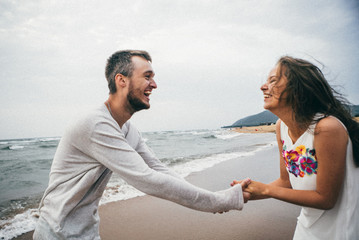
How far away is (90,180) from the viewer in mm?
1713

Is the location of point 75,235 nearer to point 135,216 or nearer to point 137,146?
point 137,146

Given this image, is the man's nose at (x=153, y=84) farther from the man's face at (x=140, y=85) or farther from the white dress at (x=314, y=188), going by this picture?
the white dress at (x=314, y=188)

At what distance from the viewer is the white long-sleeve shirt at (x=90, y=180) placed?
1646 mm

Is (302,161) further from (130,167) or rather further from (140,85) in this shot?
(140,85)

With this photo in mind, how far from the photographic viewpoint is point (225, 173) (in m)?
7.30

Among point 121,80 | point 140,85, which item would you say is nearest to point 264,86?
point 140,85

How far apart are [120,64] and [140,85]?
35 centimetres

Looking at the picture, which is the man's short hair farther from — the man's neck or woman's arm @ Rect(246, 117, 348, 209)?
woman's arm @ Rect(246, 117, 348, 209)

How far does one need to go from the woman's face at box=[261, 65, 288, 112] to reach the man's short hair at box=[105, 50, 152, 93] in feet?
4.57

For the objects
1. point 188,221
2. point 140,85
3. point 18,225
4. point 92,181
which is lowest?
point 18,225

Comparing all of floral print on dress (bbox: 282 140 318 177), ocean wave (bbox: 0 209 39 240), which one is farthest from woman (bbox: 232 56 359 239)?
ocean wave (bbox: 0 209 39 240)

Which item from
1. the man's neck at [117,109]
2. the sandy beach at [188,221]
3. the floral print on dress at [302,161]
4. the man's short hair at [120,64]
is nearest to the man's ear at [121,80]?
the man's short hair at [120,64]

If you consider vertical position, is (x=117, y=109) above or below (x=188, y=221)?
above

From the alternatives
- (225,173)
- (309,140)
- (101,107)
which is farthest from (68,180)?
(225,173)
